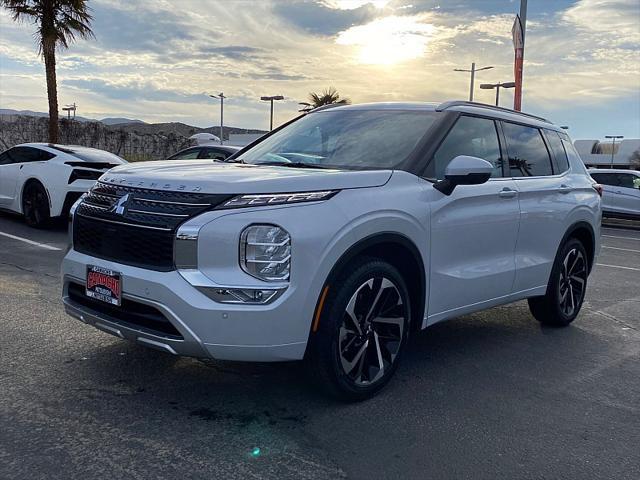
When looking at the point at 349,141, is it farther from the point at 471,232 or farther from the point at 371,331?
the point at 371,331

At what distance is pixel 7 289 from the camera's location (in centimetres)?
609

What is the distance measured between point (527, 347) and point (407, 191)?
2.04m

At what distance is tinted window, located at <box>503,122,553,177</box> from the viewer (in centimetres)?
512

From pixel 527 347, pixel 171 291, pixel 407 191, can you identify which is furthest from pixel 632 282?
pixel 171 291


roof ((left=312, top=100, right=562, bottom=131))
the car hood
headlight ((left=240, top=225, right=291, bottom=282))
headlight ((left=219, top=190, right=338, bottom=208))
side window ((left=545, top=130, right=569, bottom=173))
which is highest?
roof ((left=312, top=100, right=562, bottom=131))

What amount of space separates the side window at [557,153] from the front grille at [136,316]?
387cm

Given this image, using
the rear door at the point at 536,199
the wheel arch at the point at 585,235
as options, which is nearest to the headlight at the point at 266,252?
the rear door at the point at 536,199

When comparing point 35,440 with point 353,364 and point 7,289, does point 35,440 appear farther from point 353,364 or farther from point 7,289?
point 7,289

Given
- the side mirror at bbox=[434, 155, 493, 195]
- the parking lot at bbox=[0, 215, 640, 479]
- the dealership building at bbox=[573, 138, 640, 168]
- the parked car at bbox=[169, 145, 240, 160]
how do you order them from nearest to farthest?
the parking lot at bbox=[0, 215, 640, 479], the side mirror at bbox=[434, 155, 493, 195], the parked car at bbox=[169, 145, 240, 160], the dealership building at bbox=[573, 138, 640, 168]

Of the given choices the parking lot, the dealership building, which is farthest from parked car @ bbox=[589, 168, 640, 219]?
the dealership building

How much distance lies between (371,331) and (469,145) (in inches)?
66.4

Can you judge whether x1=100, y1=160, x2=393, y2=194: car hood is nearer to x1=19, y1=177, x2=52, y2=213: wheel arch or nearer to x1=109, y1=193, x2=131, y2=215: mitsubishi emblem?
x1=109, y1=193, x2=131, y2=215: mitsubishi emblem

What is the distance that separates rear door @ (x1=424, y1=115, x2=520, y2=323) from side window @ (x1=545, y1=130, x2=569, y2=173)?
3.41 ft

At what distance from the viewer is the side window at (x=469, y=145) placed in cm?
427
